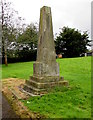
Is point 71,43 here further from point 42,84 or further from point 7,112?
point 7,112

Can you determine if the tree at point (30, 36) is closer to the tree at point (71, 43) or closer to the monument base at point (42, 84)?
the tree at point (71, 43)

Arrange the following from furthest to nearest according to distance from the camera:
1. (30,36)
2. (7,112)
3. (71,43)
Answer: (71,43) → (30,36) → (7,112)

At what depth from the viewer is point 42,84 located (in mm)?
6059

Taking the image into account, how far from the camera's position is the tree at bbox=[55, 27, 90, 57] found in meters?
32.5

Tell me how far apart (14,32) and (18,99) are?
59.0 feet

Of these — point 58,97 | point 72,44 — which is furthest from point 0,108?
point 72,44

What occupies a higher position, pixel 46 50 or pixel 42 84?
pixel 46 50

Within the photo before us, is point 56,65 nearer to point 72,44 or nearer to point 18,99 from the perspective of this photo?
point 18,99

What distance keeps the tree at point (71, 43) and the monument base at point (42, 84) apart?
26080 mm

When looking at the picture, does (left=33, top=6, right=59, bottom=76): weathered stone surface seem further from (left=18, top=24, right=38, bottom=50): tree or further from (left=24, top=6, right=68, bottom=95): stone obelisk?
(left=18, top=24, right=38, bottom=50): tree

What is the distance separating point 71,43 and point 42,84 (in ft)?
87.9

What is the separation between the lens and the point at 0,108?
14.9 ft

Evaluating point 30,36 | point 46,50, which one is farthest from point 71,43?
point 46,50

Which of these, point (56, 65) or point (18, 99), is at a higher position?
point (56, 65)
